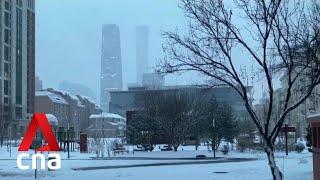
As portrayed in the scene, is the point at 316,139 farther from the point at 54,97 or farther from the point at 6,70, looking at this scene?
the point at 54,97

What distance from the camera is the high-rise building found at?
151m

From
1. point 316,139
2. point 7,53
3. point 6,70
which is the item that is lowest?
point 316,139

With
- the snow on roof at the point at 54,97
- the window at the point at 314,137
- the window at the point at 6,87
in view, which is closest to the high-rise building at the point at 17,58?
the window at the point at 6,87

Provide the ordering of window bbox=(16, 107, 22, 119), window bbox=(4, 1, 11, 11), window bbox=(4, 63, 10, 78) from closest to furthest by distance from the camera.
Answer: window bbox=(16, 107, 22, 119), window bbox=(4, 63, 10, 78), window bbox=(4, 1, 11, 11)

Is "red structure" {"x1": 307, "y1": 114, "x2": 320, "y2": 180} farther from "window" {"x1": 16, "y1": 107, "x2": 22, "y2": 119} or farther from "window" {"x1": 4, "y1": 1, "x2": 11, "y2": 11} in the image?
"window" {"x1": 4, "y1": 1, "x2": 11, "y2": 11}

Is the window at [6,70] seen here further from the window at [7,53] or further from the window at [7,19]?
the window at [7,19]

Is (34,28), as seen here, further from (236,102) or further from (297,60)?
(297,60)

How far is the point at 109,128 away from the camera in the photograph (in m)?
144

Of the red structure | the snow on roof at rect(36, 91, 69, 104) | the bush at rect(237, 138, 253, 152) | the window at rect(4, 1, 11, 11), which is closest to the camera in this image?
the red structure

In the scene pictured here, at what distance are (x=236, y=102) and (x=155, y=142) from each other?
113 feet

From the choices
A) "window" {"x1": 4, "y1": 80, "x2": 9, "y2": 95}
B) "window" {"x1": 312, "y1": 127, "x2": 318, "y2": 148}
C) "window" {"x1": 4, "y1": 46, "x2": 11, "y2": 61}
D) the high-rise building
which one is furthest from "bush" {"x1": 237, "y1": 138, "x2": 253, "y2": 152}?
"window" {"x1": 4, "y1": 46, "x2": 11, "y2": 61}

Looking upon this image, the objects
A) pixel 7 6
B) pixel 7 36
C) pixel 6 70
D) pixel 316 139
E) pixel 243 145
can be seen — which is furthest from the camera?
pixel 7 6

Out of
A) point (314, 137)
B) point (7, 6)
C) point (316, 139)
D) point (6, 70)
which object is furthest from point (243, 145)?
point (7, 6)

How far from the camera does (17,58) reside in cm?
15800
